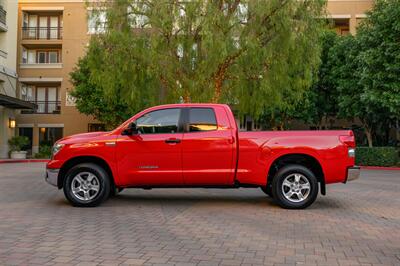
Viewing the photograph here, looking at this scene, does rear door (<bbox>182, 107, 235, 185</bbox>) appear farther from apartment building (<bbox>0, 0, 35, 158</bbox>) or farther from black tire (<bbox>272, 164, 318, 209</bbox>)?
apartment building (<bbox>0, 0, 35, 158</bbox>)

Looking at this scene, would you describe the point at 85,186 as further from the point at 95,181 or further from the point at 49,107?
the point at 49,107

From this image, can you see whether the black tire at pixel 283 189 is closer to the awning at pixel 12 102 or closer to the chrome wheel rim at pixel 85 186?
the chrome wheel rim at pixel 85 186

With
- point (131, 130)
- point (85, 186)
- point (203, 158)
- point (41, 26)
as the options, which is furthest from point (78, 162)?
point (41, 26)

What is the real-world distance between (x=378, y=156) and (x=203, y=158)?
19838 millimetres

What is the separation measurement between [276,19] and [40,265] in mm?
13235

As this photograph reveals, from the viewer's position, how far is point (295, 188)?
9.45 m

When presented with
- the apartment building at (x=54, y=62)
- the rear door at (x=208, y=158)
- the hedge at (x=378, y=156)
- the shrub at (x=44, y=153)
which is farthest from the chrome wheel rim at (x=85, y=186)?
the apartment building at (x=54, y=62)

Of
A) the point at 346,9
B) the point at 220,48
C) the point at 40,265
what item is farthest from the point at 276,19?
the point at 346,9

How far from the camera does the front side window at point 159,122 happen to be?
9586 mm

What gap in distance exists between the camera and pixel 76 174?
9.59 metres

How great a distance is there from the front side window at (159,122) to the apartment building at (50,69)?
29445mm

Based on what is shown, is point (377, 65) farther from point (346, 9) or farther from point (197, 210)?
point (197, 210)

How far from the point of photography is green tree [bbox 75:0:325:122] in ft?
54.3

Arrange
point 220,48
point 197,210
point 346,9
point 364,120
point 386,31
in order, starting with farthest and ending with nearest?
point 346,9 < point 364,120 < point 386,31 < point 220,48 < point 197,210
